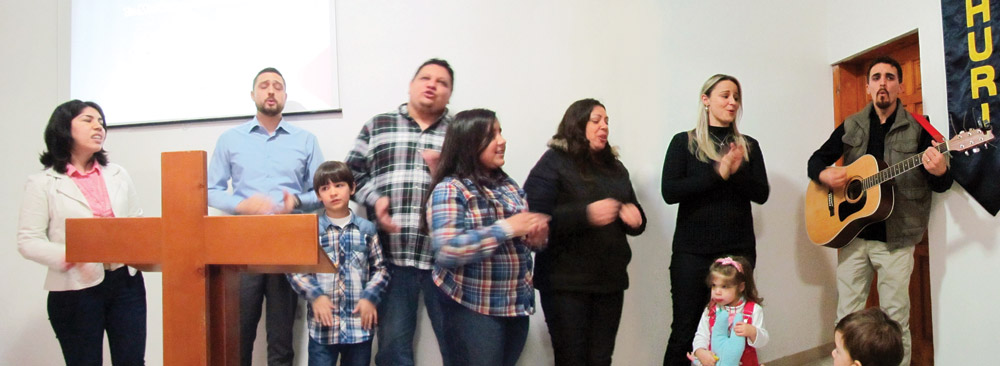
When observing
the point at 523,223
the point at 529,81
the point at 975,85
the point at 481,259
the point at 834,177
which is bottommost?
the point at 481,259

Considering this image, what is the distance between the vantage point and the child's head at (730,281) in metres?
2.07

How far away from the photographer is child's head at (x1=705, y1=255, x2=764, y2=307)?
2066 mm

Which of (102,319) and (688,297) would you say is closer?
(102,319)

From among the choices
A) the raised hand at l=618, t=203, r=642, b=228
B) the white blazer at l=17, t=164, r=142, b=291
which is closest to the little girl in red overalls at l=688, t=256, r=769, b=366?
the raised hand at l=618, t=203, r=642, b=228

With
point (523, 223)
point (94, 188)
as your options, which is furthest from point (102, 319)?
point (523, 223)

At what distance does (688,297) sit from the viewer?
220 cm

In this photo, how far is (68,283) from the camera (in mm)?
2008

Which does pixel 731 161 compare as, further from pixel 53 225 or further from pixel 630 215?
pixel 53 225

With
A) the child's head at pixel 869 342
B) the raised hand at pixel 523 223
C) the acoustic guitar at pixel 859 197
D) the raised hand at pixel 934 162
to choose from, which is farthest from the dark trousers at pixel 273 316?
the raised hand at pixel 934 162

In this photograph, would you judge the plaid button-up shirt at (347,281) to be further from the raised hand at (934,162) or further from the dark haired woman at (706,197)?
the raised hand at (934,162)

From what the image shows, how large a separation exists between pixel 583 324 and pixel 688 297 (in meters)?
0.52

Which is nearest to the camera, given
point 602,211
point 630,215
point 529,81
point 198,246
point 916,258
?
point 198,246

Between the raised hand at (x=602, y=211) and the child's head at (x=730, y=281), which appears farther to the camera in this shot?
the child's head at (x=730, y=281)

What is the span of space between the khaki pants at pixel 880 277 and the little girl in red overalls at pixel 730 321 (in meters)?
0.73
